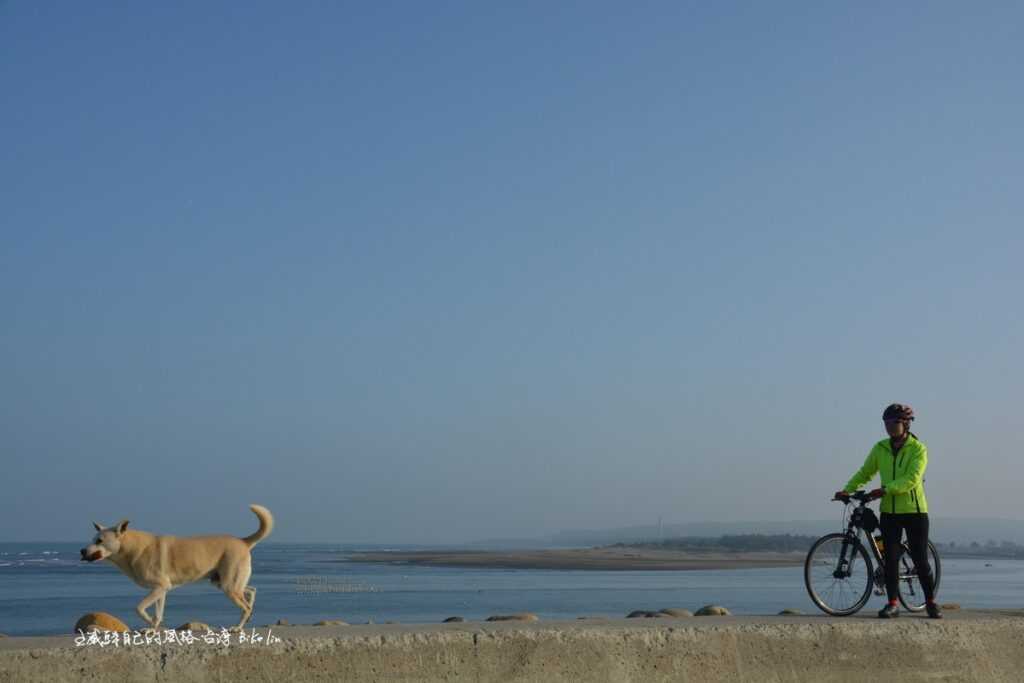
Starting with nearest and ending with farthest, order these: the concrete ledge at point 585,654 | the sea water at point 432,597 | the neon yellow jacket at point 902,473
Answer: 1. the concrete ledge at point 585,654
2. the neon yellow jacket at point 902,473
3. the sea water at point 432,597

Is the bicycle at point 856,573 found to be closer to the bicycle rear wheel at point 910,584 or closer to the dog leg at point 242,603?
the bicycle rear wheel at point 910,584

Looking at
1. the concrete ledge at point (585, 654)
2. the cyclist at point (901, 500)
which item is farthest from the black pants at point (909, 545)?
the concrete ledge at point (585, 654)

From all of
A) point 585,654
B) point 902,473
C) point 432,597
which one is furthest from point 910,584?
point 432,597

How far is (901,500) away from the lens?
32.6ft

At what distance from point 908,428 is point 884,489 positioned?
0.58m

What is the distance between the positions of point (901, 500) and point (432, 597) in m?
23.3

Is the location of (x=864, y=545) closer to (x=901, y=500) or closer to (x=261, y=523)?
(x=901, y=500)

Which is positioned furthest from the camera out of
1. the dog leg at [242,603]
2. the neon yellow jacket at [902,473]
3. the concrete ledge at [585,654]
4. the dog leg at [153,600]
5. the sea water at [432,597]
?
the sea water at [432,597]

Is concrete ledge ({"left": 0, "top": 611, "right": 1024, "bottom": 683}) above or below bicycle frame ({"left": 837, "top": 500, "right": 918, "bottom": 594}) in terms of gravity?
below

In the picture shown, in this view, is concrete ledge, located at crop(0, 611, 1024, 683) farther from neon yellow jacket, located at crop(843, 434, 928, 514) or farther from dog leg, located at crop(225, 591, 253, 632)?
neon yellow jacket, located at crop(843, 434, 928, 514)

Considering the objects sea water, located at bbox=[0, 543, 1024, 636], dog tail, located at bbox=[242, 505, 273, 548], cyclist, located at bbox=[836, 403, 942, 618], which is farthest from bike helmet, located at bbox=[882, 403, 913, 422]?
sea water, located at bbox=[0, 543, 1024, 636]

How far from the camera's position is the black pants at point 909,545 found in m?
9.90

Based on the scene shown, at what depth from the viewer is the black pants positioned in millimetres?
9898

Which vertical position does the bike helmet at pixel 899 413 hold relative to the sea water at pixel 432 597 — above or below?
above
